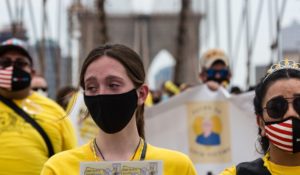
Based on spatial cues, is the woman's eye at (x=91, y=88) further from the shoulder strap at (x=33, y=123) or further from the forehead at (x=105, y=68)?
the shoulder strap at (x=33, y=123)

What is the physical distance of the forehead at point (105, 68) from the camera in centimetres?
225

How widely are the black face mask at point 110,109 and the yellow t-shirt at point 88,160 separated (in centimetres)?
12

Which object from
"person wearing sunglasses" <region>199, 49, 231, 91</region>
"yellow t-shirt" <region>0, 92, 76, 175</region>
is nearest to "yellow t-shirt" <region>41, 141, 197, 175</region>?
"yellow t-shirt" <region>0, 92, 76, 175</region>

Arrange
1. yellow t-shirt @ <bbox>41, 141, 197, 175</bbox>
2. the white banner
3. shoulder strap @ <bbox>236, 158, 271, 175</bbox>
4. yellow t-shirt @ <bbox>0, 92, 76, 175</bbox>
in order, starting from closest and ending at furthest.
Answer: yellow t-shirt @ <bbox>41, 141, 197, 175</bbox>
shoulder strap @ <bbox>236, 158, 271, 175</bbox>
yellow t-shirt @ <bbox>0, 92, 76, 175</bbox>
the white banner

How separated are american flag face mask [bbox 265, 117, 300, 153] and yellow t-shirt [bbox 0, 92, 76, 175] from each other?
1.42m

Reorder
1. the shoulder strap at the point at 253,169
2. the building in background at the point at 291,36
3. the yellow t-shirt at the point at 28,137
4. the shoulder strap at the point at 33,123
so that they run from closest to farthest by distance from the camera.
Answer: the shoulder strap at the point at 253,169 < the yellow t-shirt at the point at 28,137 < the shoulder strap at the point at 33,123 < the building in background at the point at 291,36

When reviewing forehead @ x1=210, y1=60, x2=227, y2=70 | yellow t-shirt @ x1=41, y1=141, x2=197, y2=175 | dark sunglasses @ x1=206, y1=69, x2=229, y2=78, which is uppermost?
yellow t-shirt @ x1=41, y1=141, x2=197, y2=175

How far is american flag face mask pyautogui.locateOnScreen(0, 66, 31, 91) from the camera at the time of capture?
3.54m

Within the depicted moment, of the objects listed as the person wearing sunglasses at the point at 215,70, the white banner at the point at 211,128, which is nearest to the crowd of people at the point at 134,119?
the white banner at the point at 211,128

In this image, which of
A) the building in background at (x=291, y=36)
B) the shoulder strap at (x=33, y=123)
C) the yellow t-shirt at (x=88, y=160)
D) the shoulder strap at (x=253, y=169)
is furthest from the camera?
the building in background at (x=291, y=36)

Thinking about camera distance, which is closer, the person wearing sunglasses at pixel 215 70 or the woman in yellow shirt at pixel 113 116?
the woman in yellow shirt at pixel 113 116

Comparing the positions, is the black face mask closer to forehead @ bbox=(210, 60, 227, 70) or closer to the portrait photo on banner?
the portrait photo on banner

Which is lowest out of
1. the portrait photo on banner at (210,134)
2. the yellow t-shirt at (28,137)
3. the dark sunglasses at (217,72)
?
the portrait photo on banner at (210,134)

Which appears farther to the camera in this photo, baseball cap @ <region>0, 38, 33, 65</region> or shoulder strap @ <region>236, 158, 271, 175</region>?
baseball cap @ <region>0, 38, 33, 65</region>
